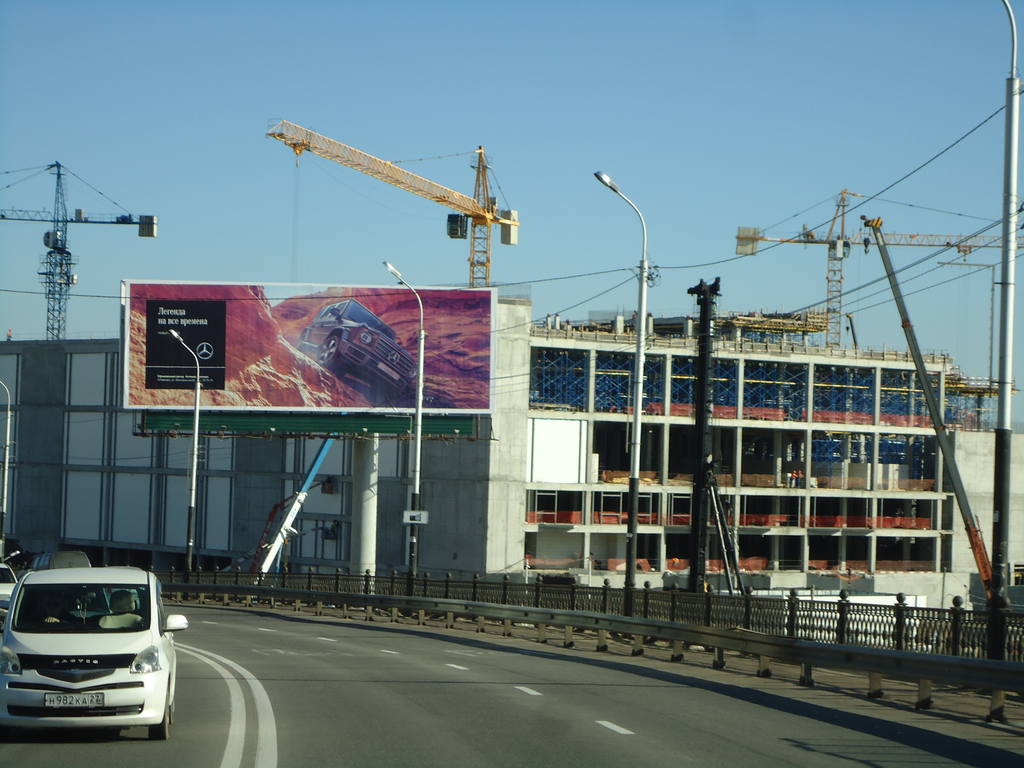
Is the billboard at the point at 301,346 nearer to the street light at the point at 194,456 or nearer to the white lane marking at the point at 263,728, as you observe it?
the street light at the point at 194,456

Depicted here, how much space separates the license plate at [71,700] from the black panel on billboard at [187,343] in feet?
144

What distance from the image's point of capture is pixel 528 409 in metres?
80.4

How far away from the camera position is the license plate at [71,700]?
1197cm

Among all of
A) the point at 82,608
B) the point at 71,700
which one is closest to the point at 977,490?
the point at 82,608

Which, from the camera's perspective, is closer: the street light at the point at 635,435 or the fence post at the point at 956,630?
the fence post at the point at 956,630

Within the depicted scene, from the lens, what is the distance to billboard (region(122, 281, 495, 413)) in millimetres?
54875

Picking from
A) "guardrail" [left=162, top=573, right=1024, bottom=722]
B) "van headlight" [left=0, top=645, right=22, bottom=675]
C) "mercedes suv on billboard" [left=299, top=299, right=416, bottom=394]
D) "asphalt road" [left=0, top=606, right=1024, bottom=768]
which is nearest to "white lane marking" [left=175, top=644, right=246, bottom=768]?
"asphalt road" [left=0, top=606, right=1024, bottom=768]

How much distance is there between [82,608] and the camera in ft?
43.2

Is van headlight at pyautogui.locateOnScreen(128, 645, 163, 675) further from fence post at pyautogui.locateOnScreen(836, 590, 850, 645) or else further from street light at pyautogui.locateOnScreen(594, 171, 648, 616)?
street light at pyautogui.locateOnScreen(594, 171, 648, 616)

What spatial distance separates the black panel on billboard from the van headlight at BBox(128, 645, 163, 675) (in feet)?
143

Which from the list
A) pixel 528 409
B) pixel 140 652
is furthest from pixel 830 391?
pixel 140 652

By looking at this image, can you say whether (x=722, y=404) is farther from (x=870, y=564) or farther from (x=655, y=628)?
(x=655, y=628)

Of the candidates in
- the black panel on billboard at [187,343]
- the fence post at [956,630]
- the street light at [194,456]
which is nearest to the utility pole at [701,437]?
the fence post at [956,630]

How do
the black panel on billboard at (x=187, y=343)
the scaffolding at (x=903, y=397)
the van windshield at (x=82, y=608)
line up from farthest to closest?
the scaffolding at (x=903, y=397) < the black panel on billboard at (x=187, y=343) < the van windshield at (x=82, y=608)
